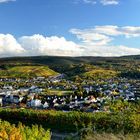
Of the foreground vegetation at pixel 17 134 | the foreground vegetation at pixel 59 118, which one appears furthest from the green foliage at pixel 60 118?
the foreground vegetation at pixel 17 134

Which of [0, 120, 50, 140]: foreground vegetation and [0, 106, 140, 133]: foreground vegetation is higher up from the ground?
[0, 120, 50, 140]: foreground vegetation

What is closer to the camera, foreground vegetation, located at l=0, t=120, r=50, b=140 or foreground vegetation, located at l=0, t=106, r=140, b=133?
foreground vegetation, located at l=0, t=120, r=50, b=140

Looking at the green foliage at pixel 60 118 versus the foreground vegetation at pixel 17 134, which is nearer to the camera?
the foreground vegetation at pixel 17 134

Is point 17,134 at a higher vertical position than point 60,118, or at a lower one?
higher

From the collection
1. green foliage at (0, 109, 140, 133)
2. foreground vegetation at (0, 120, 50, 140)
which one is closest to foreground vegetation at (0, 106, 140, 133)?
green foliage at (0, 109, 140, 133)

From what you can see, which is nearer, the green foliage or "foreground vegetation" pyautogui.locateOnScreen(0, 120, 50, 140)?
"foreground vegetation" pyautogui.locateOnScreen(0, 120, 50, 140)

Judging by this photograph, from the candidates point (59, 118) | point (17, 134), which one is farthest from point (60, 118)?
point (17, 134)

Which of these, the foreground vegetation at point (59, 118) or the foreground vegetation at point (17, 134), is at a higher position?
the foreground vegetation at point (17, 134)

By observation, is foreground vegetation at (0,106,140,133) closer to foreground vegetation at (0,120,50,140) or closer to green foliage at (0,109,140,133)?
green foliage at (0,109,140,133)

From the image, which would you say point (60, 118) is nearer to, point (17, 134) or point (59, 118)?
point (59, 118)

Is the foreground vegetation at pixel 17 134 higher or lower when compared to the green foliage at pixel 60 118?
higher

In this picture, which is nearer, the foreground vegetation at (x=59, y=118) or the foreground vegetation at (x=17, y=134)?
the foreground vegetation at (x=17, y=134)

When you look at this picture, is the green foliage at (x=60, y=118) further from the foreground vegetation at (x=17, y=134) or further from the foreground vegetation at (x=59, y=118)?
the foreground vegetation at (x=17, y=134)

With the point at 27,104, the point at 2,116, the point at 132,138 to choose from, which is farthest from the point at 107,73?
the point at 132,138
